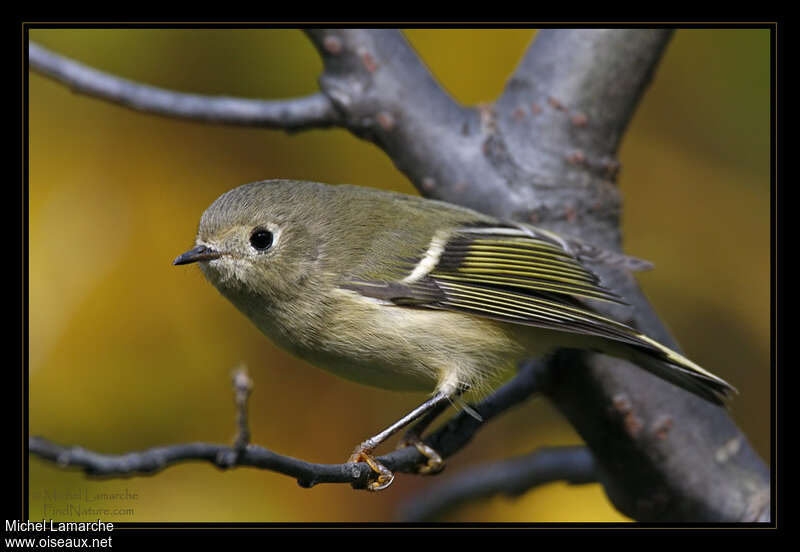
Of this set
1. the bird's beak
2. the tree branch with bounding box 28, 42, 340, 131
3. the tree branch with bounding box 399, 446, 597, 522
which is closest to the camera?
the bird's beak

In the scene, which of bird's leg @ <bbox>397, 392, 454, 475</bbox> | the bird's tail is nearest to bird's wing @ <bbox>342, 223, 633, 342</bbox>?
the bird's tail

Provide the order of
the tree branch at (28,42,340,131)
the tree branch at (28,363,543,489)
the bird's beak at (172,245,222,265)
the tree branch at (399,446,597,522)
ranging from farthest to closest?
the tree branch at (399,446,597,522), the tree branch at (28,42,340,131), the bird's beak at (172,245,222,265), the tree branch at (28,363,543,489)

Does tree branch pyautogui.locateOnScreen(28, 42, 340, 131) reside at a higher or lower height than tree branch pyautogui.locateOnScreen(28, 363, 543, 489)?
higher

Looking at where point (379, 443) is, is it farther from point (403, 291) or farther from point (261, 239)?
point (261, 239)

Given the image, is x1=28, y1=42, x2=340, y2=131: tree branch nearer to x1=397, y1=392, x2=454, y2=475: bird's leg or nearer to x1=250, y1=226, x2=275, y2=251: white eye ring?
x1=250, y1=226, x2=275, y2=251: white eye ring

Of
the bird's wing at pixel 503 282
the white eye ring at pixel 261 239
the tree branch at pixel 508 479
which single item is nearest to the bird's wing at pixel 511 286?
the bird's wing at pixel 503 282

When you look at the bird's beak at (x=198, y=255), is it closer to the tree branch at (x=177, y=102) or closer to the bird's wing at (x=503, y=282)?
the bird's wing at (x=503, y=282)

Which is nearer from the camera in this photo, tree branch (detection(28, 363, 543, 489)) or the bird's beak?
tree branch (detection(28, 363, 543, 489))

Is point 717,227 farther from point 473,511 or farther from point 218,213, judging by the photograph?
point 218,213

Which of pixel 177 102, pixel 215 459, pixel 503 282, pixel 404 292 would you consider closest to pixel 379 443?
pixel 404 292

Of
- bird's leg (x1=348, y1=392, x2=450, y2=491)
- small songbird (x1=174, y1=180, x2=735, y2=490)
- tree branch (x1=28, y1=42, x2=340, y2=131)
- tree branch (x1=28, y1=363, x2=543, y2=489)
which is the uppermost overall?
tree branch (x1=28, y1=42, x2=340, y2=131)
